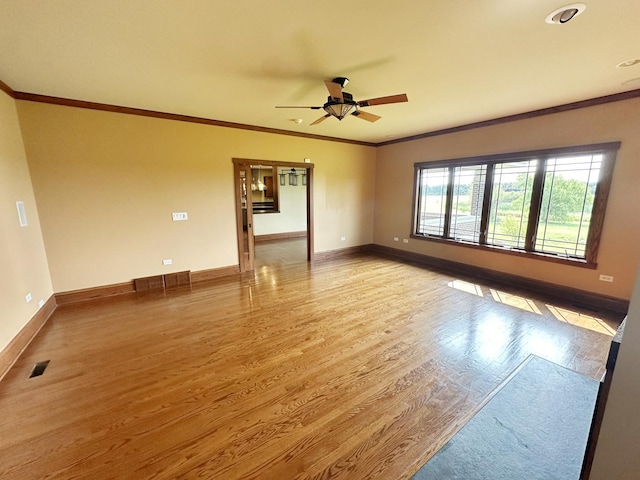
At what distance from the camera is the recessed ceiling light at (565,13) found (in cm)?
185

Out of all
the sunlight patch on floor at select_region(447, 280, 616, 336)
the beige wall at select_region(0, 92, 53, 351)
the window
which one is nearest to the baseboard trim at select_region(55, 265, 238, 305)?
the beige wall at select_region(0, 92, 53, 351)

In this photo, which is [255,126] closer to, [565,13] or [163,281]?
[163,281]

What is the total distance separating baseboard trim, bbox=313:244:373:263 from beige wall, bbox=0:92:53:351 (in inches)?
179

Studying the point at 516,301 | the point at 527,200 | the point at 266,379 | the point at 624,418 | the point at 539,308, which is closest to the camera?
the point at 624,418

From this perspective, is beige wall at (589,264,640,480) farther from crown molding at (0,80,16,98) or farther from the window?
crown molding at (0,80,16,98)

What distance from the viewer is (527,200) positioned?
4.42m

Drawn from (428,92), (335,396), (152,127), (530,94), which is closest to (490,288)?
(530,94)

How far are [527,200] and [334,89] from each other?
3.83 meters

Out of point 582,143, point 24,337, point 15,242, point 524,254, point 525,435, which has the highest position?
point 582,143

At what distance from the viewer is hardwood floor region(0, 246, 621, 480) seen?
1.62 meters

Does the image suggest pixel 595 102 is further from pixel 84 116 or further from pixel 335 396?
pixel 84 116

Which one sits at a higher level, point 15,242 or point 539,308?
point 15,242

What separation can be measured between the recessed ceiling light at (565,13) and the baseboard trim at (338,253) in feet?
16.8

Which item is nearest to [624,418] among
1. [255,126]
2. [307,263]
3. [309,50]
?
[309,50]
